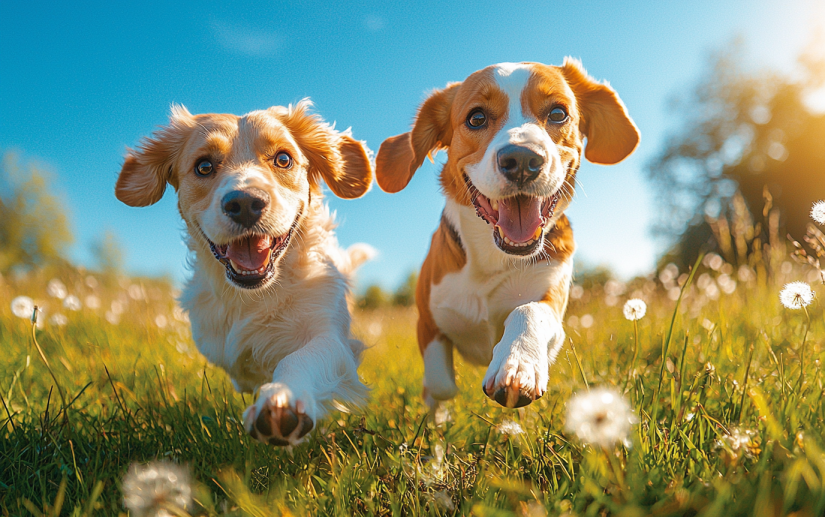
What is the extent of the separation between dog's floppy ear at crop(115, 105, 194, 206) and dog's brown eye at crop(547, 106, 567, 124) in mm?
2277

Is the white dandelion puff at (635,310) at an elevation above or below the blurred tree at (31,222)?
above

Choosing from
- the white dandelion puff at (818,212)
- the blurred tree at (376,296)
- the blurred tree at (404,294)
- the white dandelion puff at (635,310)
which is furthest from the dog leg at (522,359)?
the blurred tree at (376,296)

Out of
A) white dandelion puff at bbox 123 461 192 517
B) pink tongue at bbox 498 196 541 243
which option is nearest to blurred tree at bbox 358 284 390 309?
pink tongue at bbox 498 196 541 243

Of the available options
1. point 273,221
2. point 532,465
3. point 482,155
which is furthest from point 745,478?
point 273,221

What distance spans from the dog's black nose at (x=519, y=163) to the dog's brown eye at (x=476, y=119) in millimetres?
534

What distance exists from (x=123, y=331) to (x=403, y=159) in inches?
175

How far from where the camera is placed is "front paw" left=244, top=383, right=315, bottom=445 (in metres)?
1.91

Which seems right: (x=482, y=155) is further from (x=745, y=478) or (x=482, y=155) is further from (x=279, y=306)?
(x=745, y=478)

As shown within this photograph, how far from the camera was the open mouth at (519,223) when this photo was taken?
284cm

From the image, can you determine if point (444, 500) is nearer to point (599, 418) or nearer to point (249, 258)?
point (599, 418)

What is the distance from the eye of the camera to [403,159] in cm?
360

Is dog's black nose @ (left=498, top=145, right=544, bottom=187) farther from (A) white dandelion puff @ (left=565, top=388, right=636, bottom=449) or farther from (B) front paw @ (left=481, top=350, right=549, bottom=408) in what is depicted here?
(A) white dandelion puff @ (left=565, top=388, right=636, bottom=449)

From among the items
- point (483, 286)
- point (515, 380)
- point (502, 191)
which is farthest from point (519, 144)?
point (515, 380)

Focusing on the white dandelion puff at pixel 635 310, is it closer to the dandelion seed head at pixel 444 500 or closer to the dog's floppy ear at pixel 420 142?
the dandelion seed head at pixel 444 500
